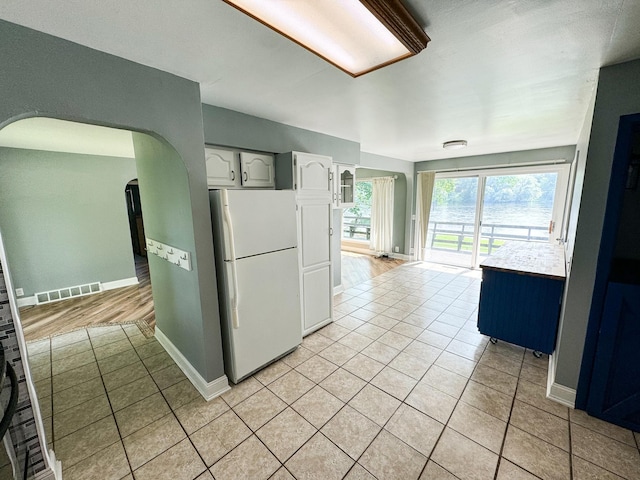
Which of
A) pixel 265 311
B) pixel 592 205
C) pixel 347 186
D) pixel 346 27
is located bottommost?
pixel 265 311

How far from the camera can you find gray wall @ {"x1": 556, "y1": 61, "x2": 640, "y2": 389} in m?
1.53

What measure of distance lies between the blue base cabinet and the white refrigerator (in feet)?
6.57

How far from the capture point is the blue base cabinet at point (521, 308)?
7.49 feet

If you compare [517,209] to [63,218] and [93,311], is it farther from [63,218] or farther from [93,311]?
[63,218]

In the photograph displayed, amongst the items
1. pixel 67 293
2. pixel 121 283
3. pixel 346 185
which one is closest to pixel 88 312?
pixel 67 293

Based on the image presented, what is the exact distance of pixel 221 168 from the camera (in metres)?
2.46

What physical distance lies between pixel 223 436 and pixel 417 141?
411 centimetres

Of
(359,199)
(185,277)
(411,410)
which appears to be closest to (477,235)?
(359,199)

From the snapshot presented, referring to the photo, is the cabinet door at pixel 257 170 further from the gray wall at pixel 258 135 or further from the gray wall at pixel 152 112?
the gray wall at pixel 152 112

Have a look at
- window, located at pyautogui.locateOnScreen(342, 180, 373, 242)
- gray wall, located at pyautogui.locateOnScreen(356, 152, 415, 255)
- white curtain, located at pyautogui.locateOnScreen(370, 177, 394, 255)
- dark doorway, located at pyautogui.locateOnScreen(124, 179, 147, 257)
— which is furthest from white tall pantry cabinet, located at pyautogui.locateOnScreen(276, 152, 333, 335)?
dark doorway, located at pyautogui.locateOnScreen(124, 179, 147, 257)

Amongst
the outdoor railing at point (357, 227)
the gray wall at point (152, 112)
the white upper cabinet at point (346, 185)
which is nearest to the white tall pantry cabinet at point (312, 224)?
the white upper cabinet at point (346, 185)

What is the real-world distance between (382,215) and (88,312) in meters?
6.13

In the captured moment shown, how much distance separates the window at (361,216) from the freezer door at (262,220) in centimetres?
516

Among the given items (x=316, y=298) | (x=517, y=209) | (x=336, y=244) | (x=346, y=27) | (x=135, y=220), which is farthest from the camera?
(x=135, y=220)
